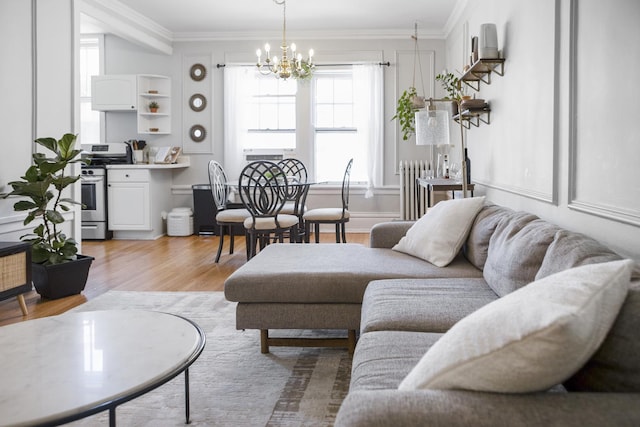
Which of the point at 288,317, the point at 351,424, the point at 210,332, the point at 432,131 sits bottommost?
the point at 210,332

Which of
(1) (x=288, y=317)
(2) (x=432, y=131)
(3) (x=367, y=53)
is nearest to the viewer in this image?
(1) (x=288, y=317)

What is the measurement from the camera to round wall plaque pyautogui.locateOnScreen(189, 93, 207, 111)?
7.47 m

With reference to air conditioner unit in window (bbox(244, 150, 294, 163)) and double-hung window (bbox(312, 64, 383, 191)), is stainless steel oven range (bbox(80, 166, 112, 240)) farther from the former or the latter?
double-hung window (bbox(312, 64, 383, 191))

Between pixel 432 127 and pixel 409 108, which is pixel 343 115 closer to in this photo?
pixel 409 108

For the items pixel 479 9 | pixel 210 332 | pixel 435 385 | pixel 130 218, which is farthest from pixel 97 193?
pixel 435 385

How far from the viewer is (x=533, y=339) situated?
1003 millimetres

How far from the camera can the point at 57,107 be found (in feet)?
15.1

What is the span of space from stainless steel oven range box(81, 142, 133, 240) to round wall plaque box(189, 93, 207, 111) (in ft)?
3.30

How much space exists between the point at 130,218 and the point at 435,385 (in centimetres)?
637

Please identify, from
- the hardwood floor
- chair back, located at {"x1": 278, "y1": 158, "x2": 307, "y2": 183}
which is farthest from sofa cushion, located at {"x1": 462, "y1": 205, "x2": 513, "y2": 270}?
chair back, located at {"x1": 278, "y1": 158, "x2": 307, "y2": 183}

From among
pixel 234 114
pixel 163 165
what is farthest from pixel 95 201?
pixel 234 114

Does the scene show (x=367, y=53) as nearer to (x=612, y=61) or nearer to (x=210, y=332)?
(x=210, y=332)

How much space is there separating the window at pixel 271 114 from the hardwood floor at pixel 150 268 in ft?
4.38

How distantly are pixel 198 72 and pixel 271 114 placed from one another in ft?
3.59
